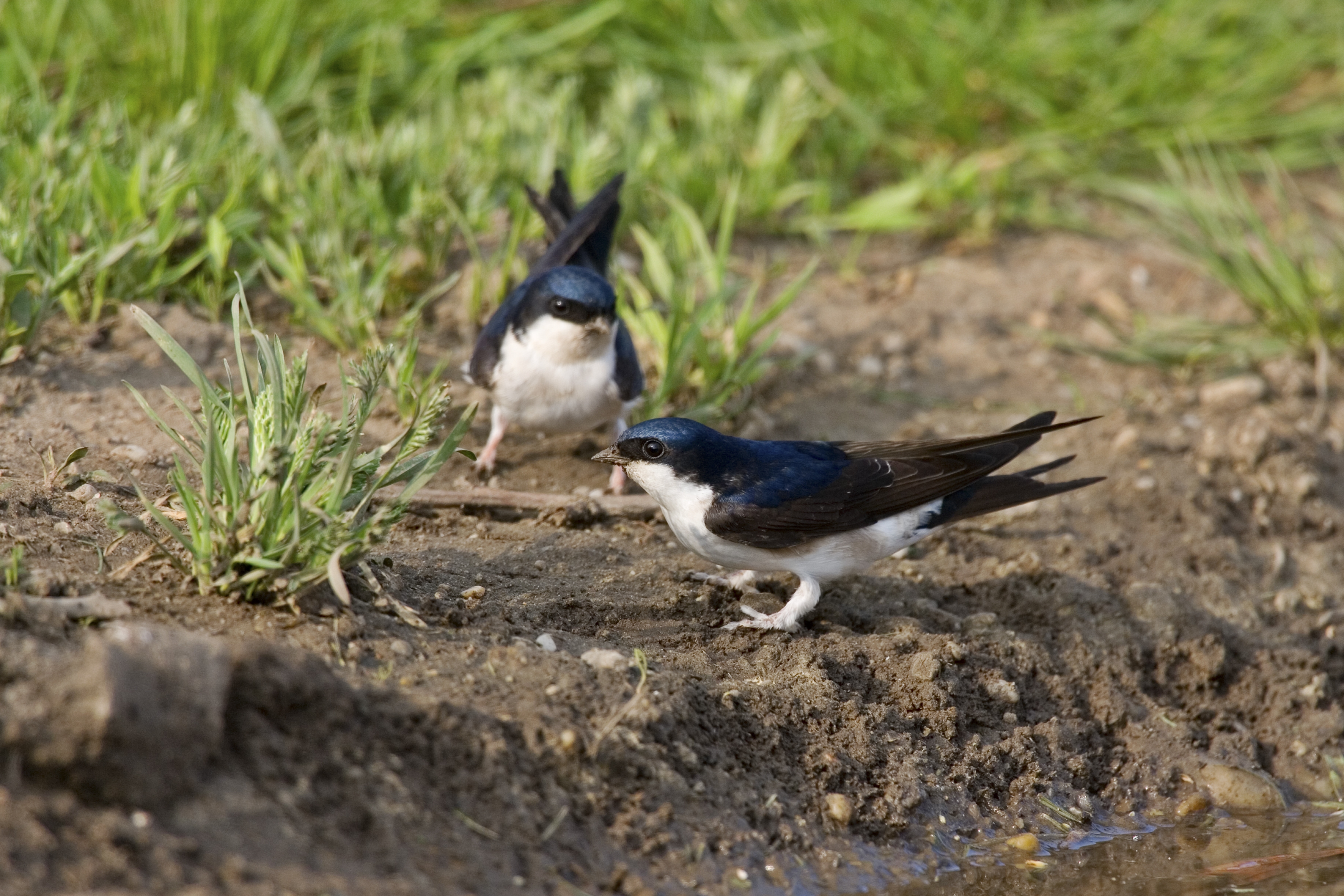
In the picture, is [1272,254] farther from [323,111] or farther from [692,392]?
[323,111]

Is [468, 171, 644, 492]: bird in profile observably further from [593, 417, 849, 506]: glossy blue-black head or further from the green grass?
the green grass

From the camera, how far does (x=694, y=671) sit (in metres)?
3.70

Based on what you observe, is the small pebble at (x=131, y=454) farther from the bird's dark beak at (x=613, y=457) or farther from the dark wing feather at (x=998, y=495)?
the dark wing feather at (x=998, y=495)

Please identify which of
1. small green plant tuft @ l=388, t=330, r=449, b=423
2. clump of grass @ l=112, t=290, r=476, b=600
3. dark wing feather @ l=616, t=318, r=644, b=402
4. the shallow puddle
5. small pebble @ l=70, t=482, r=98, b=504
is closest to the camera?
clump of grass @ l=112, t=290, r=476, b=600

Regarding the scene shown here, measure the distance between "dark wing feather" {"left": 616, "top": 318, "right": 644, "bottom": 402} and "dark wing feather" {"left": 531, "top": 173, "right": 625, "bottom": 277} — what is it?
0.41 m

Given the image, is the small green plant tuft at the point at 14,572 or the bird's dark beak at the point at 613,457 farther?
the bird's dark beak at the point at 613,457

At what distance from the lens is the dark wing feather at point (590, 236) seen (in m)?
5.37

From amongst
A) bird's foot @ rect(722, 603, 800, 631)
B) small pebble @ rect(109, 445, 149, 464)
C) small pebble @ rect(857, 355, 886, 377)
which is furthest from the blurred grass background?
bird's foot @ rect(722, 603, 800, 631)

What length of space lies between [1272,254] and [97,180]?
487 cm

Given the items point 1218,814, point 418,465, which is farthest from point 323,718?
point 1218,814

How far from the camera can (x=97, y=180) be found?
4.94 meters

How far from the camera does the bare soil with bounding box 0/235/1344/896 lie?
265 cm

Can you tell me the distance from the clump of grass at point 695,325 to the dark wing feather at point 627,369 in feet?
0.59

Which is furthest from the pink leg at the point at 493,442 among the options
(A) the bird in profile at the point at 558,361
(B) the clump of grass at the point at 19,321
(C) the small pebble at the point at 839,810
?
(C) the small pebble at the point at 839,810
